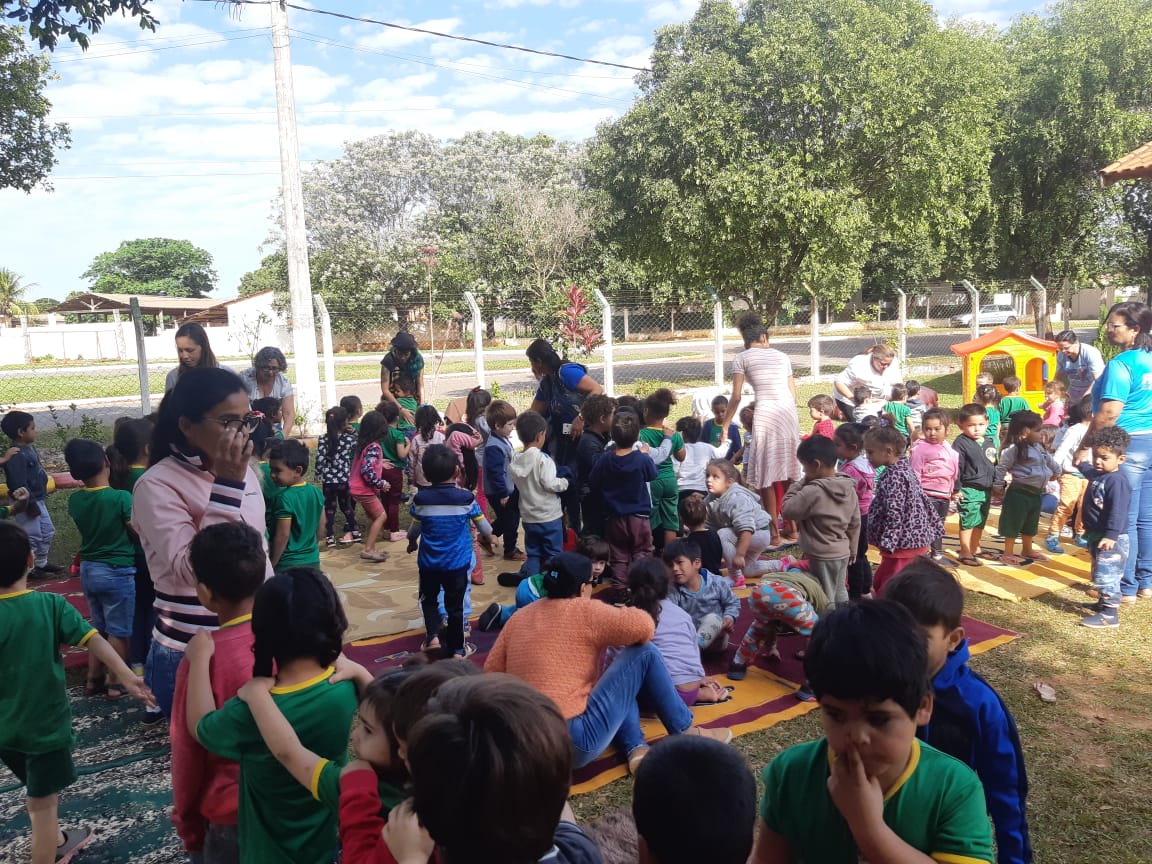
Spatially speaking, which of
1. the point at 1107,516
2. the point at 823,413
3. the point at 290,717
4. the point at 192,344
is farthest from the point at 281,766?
the point at 823,413

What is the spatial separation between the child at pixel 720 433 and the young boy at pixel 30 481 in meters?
5.26

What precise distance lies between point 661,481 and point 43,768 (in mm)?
4039

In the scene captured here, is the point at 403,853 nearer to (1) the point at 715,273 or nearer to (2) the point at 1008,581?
(2) the point at 1008,581

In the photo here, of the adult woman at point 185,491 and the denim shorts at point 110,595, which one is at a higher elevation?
the adult woman at point 185,491

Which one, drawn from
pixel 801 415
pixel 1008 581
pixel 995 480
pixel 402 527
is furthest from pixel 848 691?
pixel 801 415

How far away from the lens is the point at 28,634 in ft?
9.11

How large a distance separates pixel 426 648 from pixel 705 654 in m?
1.63

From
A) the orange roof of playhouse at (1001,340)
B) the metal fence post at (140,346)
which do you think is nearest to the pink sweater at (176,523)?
the metal fence post at (140,346)

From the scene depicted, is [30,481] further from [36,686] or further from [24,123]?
[24,123]

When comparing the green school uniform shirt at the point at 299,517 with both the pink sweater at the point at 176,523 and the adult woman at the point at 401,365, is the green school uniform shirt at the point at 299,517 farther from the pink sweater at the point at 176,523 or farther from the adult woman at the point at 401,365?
the adult woman at the point at 401,365

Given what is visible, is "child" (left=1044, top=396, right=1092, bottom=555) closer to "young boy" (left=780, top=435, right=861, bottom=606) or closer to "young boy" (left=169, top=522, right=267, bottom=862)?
"young boy" (left=780, top=435, right=861, bottom=606)

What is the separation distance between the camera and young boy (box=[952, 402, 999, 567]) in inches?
241

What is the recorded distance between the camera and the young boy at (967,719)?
1981 millimetres

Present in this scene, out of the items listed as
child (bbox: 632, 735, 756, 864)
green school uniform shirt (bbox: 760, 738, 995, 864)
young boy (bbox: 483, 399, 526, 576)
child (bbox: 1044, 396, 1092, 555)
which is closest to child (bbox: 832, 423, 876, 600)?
child (bbox: 1044, 396, 1092, 555)
